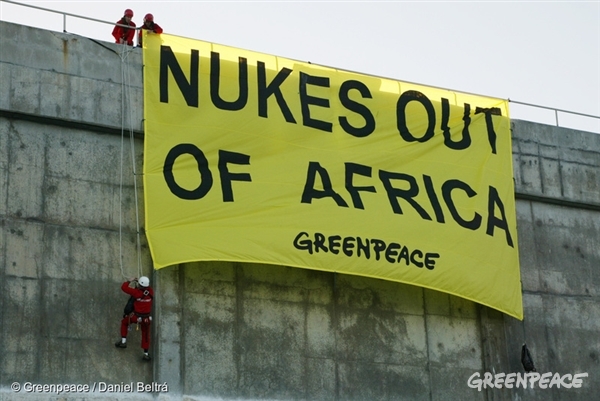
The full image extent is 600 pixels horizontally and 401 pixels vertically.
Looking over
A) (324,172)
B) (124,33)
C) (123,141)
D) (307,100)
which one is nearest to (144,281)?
(123,141)

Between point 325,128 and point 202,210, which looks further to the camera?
point 325,128

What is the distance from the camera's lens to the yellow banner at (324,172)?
18969 mm

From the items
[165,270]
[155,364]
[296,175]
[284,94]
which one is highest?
[284,94]

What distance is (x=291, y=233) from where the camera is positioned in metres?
19.4

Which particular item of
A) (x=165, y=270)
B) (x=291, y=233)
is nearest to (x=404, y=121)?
(x=291, y=233)

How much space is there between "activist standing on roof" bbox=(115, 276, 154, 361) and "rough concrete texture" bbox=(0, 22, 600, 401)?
240 mm

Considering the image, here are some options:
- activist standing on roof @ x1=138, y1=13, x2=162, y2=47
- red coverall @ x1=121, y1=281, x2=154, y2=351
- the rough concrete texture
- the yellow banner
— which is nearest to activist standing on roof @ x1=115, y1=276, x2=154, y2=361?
red coverall @ x1=121, y1=281, x2=154, y2=351

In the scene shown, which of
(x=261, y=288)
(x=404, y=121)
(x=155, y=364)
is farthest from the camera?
(x=404, y=121)

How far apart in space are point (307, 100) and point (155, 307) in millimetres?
4345

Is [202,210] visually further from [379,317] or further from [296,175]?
[379,317]

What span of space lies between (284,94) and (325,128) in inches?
34.0
